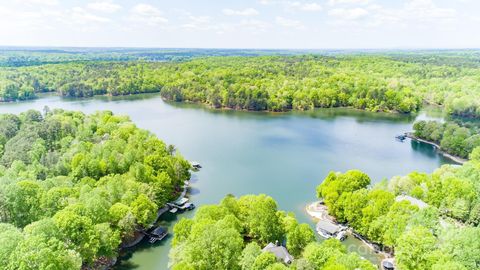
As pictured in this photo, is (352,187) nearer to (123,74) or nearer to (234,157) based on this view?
(234,157)

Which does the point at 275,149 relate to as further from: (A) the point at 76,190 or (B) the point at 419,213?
(A) the point at 76,190

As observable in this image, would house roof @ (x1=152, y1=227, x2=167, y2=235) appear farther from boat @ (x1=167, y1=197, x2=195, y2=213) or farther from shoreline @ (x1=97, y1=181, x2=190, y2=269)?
boat @ (x1=167, y1=197, x2=195, y2=213)

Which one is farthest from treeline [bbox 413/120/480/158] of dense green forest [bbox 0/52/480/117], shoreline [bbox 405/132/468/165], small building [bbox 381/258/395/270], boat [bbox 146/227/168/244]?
boat [bbox 146/227/168/244]

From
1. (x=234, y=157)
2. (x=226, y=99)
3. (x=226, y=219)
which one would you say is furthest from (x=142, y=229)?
(x=226, y=99)

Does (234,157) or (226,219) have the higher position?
(226,219)

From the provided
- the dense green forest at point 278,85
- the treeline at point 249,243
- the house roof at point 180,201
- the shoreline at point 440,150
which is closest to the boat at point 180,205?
the house roof at point 180,201

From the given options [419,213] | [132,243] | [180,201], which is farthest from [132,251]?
[419,213]
